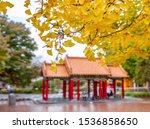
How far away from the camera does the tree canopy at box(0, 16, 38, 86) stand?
24.6 meters

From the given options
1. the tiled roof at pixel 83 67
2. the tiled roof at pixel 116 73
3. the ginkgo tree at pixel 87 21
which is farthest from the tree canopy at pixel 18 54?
the ginkgo tree at pixel 87 21

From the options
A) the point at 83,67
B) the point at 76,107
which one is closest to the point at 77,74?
the point at 83,67

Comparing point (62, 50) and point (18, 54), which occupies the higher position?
point (18, 54)

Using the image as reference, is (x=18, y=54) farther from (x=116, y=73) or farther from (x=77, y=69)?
(x=116, y=73)

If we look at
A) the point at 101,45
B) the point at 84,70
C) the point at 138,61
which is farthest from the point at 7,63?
the point at 101,45

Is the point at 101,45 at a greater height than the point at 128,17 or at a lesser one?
lesser

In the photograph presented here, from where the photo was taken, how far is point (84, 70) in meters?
24.4

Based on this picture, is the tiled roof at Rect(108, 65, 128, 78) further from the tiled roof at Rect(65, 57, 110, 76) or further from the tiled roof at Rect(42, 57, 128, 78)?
the tiled roof at Rect(65, 57, 110, 76)

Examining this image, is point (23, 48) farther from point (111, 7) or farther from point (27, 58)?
point (111, 7)

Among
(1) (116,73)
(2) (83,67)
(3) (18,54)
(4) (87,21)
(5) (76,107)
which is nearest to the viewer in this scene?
(4) (87,21)

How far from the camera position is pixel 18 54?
2608 centimetres

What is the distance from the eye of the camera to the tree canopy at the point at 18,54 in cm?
2462

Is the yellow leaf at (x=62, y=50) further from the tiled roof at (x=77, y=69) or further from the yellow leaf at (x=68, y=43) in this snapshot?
the tiled roof at (x=77, y=69)

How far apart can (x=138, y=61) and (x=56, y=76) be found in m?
9.43
